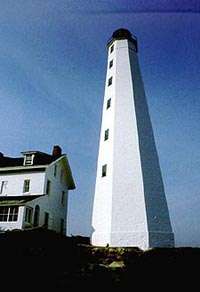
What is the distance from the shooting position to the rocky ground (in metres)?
17.0

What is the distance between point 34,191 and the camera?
2916cm

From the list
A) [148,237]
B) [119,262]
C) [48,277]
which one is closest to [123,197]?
[148,237]

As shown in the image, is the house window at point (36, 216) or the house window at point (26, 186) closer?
the house window at point (36, 216)

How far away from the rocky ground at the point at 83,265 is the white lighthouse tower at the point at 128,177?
1407mm

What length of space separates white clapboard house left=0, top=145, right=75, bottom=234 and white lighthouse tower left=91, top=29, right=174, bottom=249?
18.3 ft

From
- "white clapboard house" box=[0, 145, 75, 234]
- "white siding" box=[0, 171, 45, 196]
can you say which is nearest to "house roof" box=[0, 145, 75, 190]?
"white clapboard house" box=[0, 145, 75, 234]

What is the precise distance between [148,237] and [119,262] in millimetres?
3186

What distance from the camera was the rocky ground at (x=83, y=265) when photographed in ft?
55.7

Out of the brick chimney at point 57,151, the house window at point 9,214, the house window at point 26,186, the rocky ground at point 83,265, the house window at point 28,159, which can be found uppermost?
the brick chimney at point 57,151

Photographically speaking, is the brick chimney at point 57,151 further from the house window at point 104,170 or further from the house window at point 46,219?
the house window at point 104,170

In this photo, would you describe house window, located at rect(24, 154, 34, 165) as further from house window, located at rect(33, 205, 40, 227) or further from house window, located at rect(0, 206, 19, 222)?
house window, located at rect(0, 206, 19, 222)

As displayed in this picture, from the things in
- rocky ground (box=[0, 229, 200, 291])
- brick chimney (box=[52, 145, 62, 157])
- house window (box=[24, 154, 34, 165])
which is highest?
brick chimney (box=[52, 145, 62, 157])

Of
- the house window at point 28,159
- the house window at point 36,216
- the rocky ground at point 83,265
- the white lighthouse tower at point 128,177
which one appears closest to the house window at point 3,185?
the house window at point 28,159

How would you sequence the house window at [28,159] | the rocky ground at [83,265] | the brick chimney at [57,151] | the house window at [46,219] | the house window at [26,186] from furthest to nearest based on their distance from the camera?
the brick chimney at [57,151], the house window at [28,159], the house window at [26,186], the house window at [46,219], the rocky ground at [83,265]
